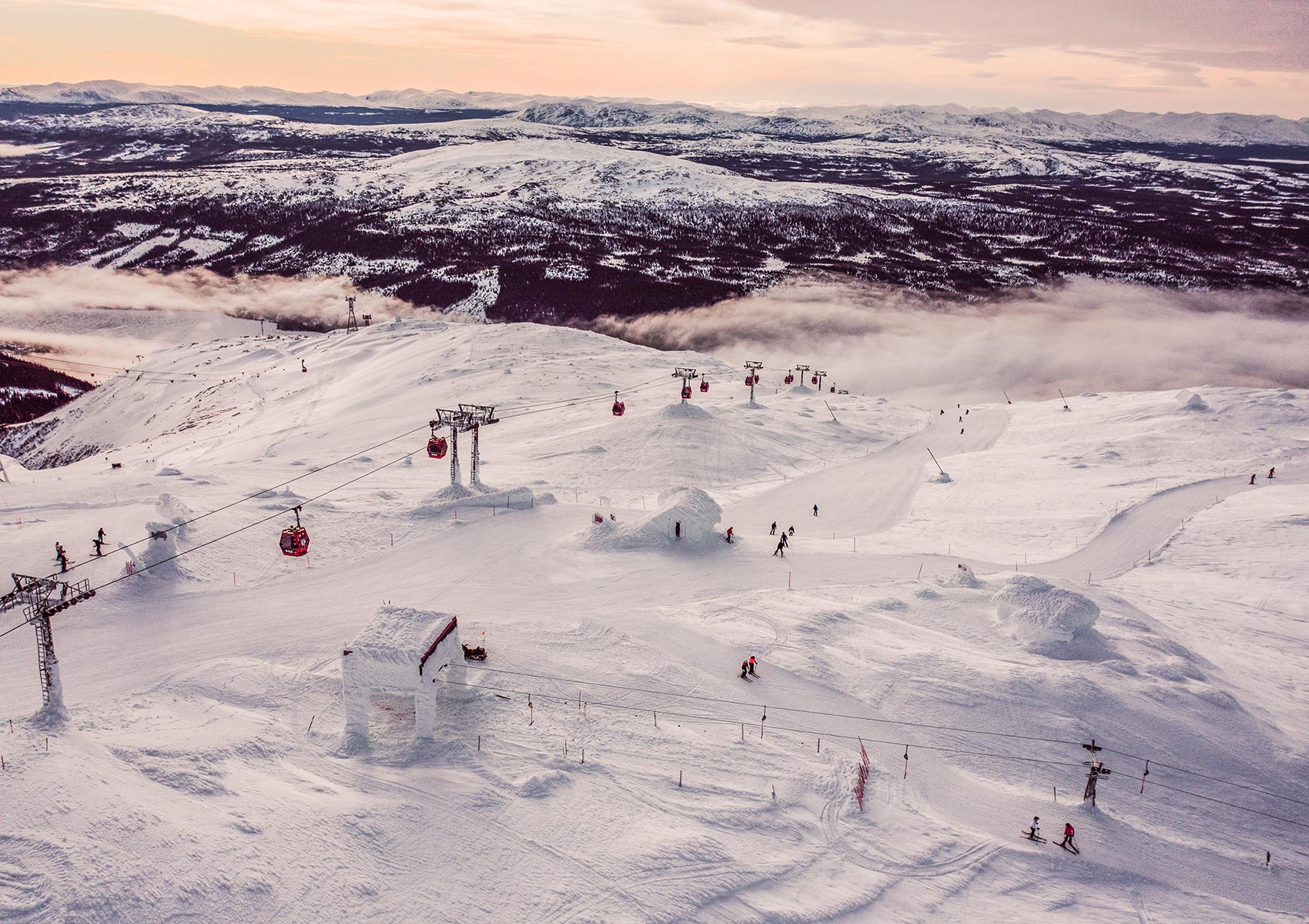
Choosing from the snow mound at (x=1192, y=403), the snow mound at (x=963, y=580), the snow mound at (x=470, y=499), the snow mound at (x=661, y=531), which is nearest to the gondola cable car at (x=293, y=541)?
the snow mound at (x=470, y=499)

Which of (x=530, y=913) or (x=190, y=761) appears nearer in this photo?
(x=530, y=913)

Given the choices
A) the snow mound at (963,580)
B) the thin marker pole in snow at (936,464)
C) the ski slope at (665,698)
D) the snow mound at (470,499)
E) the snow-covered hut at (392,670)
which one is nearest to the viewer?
the ski slope at (665,698)

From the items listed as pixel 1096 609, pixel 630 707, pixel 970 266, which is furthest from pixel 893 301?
pixel 630 707

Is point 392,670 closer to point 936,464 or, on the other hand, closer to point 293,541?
point 293,541

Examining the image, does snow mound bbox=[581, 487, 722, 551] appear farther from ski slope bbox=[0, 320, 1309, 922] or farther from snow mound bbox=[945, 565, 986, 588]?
snow mound bbox=[945, 565, 986, 588]

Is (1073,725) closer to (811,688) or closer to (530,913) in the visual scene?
(811,688)

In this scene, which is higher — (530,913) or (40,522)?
(40,522)

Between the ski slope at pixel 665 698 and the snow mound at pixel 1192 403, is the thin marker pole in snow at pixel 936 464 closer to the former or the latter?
the ski slope at pixel 665 698
